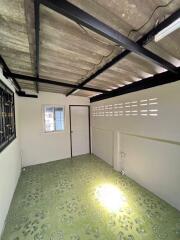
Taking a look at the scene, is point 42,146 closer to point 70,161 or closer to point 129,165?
point 70,161

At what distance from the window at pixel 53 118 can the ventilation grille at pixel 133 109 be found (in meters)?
1.48

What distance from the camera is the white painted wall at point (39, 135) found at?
12.3 ft

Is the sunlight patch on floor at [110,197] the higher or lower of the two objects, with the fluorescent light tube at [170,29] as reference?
lower

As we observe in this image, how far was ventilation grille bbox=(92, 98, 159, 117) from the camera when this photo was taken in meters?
2.32

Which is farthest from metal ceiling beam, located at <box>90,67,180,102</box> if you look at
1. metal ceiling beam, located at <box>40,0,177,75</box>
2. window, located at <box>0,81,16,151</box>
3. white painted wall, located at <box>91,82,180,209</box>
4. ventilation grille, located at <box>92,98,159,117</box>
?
window, located at <box>0,81,16,151</box>

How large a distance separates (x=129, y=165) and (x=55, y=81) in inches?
109

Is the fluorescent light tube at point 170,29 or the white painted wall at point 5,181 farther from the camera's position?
the white painted wall at point 5,181

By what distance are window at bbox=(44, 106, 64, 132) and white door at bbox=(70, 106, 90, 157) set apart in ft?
1.40

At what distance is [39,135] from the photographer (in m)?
3.98

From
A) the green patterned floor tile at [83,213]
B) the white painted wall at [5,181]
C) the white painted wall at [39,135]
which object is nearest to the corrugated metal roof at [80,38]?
the white painted wall at [5,181]

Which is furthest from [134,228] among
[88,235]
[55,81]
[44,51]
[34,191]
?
[55,81]

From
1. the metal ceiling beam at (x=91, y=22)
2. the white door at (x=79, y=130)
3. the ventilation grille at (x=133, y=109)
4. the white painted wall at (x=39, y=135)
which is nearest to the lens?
the metal ceiling beam at (x=91, y=22)

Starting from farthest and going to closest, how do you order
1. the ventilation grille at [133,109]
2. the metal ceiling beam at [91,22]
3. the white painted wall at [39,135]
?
the white painted wall at [39,135]
the ventilation grille at [133,109]
the metal ceiling beam at [91,22]

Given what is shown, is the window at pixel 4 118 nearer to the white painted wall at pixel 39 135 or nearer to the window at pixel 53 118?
the white painted wall at pixel 39 135
